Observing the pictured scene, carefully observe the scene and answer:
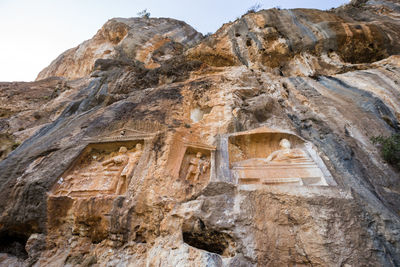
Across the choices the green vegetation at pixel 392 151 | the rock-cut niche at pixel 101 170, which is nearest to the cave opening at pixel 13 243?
the rock-cut niche at pixel 101 170

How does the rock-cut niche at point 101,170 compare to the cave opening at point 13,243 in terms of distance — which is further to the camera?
the rock-cut niche at point 101,170

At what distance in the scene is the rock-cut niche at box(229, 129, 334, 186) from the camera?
4.07 m

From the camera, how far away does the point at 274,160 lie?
476 centimetres

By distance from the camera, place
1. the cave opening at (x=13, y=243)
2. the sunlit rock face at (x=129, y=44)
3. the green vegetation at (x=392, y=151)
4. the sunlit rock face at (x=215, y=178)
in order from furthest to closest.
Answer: the sunlit rock face at (x=129, y=44), the green vegetation at (x=392, y=151), the cave opening at (x=13, y=243), the sunlit rock face at (x=215, y=178)

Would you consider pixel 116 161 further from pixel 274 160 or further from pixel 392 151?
pixel 392 151

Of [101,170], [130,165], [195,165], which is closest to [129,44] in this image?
[101,170]

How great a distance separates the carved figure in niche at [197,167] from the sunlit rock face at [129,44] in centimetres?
1341

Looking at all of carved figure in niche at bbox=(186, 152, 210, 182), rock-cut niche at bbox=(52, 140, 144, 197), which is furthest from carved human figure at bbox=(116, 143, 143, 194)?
carved figure in niche at bbox=(186, 152, 210, 182)

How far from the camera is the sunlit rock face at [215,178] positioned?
9.90 feet

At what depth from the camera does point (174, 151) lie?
509 cm

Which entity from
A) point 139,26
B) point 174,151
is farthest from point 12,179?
point 139,26

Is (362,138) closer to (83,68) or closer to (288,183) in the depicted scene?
(288,183)

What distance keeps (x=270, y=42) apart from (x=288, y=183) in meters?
11.4

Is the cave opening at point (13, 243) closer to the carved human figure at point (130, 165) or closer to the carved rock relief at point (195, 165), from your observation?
the carved human figure at point (130, 165)
